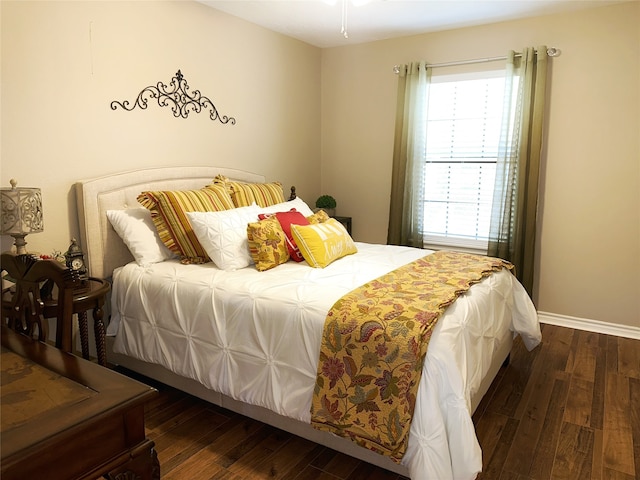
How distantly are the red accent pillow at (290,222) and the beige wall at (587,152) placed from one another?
6.96 ft

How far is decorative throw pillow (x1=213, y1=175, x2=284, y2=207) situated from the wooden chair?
1730 millimetres

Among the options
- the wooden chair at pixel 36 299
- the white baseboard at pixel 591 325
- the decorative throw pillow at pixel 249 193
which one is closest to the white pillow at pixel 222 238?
the decorative throw pillow at pixel 249 193

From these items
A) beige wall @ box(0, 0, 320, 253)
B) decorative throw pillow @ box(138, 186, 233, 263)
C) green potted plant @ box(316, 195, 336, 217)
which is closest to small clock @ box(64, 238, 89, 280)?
beige wall @ box(0, 0, 320, 253)

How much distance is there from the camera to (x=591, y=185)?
362 cm

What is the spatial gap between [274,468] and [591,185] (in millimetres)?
3148

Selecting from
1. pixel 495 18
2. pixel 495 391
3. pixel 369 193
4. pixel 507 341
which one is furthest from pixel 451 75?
pixel 495 391

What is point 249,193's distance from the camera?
336cm

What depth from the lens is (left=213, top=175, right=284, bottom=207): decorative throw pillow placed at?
129 inches

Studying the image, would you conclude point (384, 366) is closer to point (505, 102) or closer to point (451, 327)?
point (451, 327)

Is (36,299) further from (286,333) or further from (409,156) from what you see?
(409,156)

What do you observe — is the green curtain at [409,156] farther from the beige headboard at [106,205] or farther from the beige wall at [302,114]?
the beige headboard at [106,205]

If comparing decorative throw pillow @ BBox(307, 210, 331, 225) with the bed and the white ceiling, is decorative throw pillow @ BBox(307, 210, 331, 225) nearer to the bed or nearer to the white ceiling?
the bed

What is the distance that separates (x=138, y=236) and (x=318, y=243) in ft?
3.54

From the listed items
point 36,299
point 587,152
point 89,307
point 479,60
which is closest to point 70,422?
point 36,299
